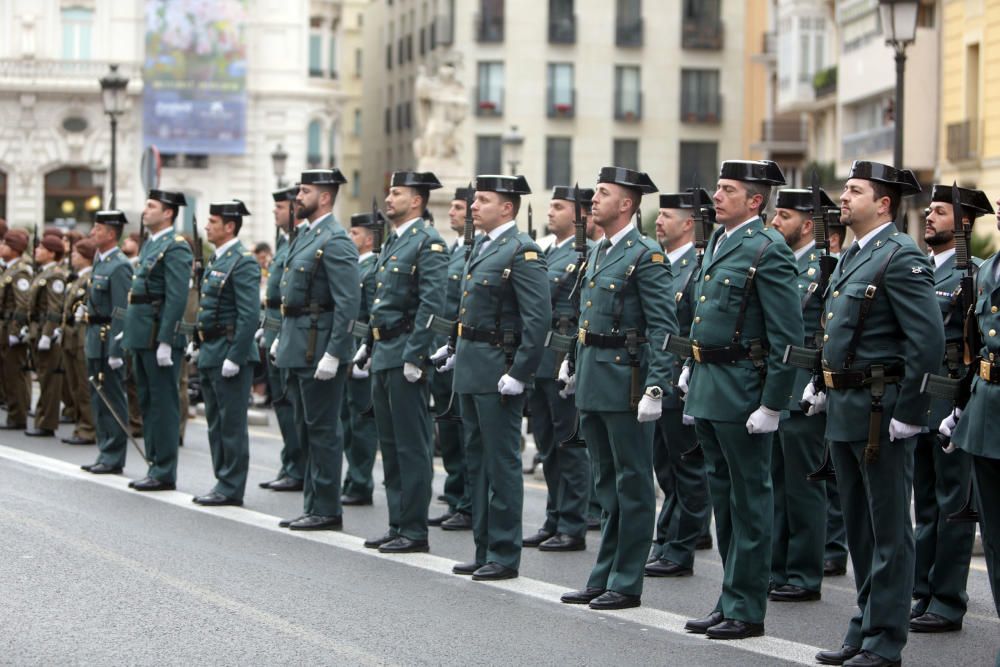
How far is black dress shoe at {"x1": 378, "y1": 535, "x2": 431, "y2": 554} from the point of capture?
12.7m

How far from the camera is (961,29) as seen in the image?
42.3 meters

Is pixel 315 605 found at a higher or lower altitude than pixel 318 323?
lower

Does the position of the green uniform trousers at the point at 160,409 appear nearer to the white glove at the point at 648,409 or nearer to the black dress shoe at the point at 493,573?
the black dress shoe at the point at 493,573

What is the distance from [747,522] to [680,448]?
3008mm

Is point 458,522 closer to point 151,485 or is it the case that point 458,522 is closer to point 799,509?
point 151,485

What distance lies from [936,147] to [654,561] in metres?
34.4

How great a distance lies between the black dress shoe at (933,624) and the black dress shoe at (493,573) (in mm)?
2553

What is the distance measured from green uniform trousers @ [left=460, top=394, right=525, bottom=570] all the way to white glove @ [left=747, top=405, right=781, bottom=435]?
232 cm

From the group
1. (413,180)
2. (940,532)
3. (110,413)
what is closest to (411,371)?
(413,180)

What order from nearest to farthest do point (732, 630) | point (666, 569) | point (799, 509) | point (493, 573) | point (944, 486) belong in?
point (732, 630)
point (944, 486)
point (799, 509)
point (493, 573)
point (666, 569)

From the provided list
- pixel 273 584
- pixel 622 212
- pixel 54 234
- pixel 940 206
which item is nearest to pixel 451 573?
pixel 273 584

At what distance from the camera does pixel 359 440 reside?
16047 millimetres

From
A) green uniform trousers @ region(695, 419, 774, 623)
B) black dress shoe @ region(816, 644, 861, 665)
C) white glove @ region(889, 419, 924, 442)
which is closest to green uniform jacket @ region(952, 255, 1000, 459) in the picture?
white glove @ region(889, 419, 924, 442)

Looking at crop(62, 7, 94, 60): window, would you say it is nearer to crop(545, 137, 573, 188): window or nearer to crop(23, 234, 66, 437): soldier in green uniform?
crop(545, 137, 573, 188): window
